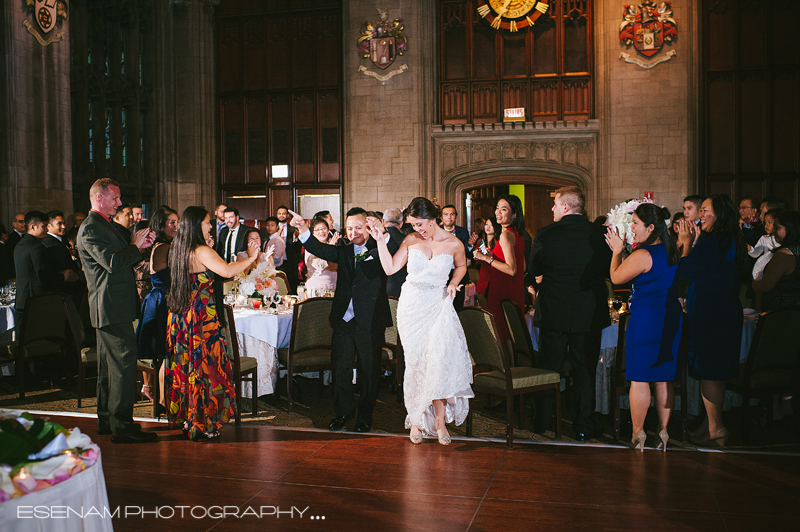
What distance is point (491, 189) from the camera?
45.0ft

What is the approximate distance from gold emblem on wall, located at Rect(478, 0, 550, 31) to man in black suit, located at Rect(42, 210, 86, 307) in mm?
8435

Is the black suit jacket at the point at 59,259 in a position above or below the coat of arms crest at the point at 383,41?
below

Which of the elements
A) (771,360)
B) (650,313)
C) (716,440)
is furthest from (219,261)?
(771,360)

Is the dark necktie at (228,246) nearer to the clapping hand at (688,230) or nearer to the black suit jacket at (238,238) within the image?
the black suit jacket at (238,238)

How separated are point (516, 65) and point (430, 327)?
8.92 m

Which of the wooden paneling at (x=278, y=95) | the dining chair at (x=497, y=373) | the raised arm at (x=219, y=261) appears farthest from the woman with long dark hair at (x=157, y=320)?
the wooden paneling at (x=278, y=95)

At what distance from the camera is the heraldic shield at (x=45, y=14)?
9.27m

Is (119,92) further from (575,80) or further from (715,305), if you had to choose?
(715,305)

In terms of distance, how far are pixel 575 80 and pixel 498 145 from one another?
1792mm

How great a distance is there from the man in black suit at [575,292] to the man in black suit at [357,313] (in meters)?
1.14

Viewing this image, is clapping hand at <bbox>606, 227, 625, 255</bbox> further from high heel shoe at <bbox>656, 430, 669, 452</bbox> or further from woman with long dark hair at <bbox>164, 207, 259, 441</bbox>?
woman with long dark hair at <bbox>164, 207, 259, 441</bbox>

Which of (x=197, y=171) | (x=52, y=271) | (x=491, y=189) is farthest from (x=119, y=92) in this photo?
(x=491, y=189)

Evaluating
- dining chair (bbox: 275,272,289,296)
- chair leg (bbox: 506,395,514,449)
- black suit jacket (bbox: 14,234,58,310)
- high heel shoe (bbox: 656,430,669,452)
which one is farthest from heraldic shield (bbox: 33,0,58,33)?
high heel shoe (bbox: 656,430,669,452)

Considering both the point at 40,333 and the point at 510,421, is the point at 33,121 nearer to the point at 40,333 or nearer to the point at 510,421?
the point at 40,333
